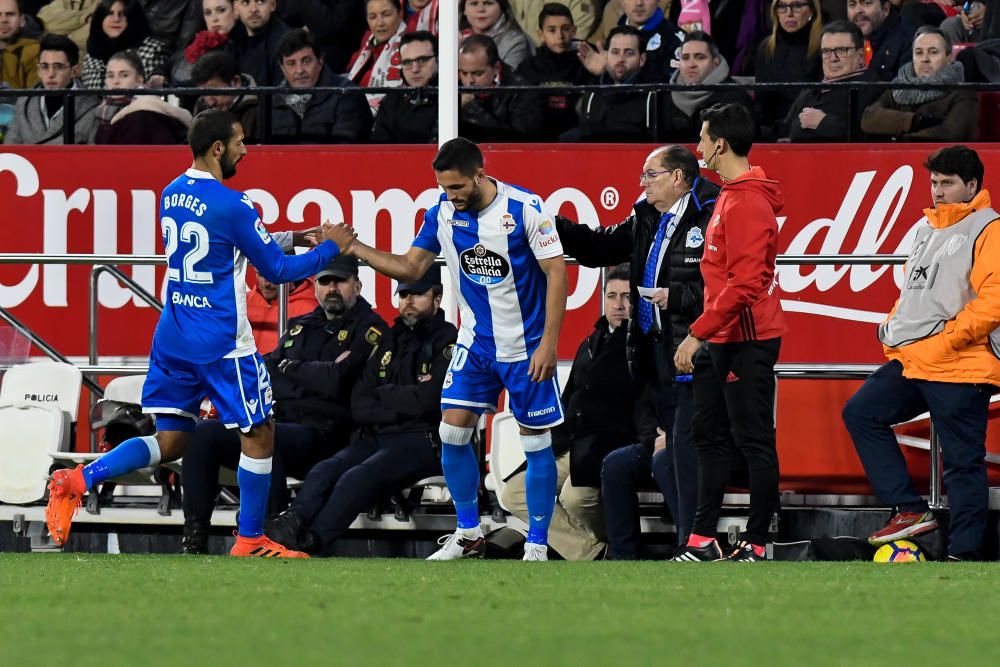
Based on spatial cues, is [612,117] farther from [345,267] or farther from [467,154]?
[467,154]

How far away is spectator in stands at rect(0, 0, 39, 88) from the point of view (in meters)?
Answer: 14.1

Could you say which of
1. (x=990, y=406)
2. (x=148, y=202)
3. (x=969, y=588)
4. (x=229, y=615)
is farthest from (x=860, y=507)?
(x=148, y=202)

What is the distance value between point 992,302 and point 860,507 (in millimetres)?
1535

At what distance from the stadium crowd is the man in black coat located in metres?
3.32

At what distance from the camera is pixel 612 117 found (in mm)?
11664

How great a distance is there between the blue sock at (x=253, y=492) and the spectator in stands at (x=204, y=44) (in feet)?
21.3

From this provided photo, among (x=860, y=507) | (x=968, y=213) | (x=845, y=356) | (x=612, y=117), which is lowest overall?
(x=860, y=507)

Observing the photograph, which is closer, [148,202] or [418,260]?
[418,260]

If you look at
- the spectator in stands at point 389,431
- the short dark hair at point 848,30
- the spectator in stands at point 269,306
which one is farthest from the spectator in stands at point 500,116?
the spectator in stands at point 389,431

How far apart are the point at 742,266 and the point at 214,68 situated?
6.36 meters

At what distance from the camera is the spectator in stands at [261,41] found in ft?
44.3

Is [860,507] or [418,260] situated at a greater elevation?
[418,260]

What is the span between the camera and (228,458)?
8.68m

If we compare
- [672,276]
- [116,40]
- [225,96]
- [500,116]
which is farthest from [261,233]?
[116,40]
